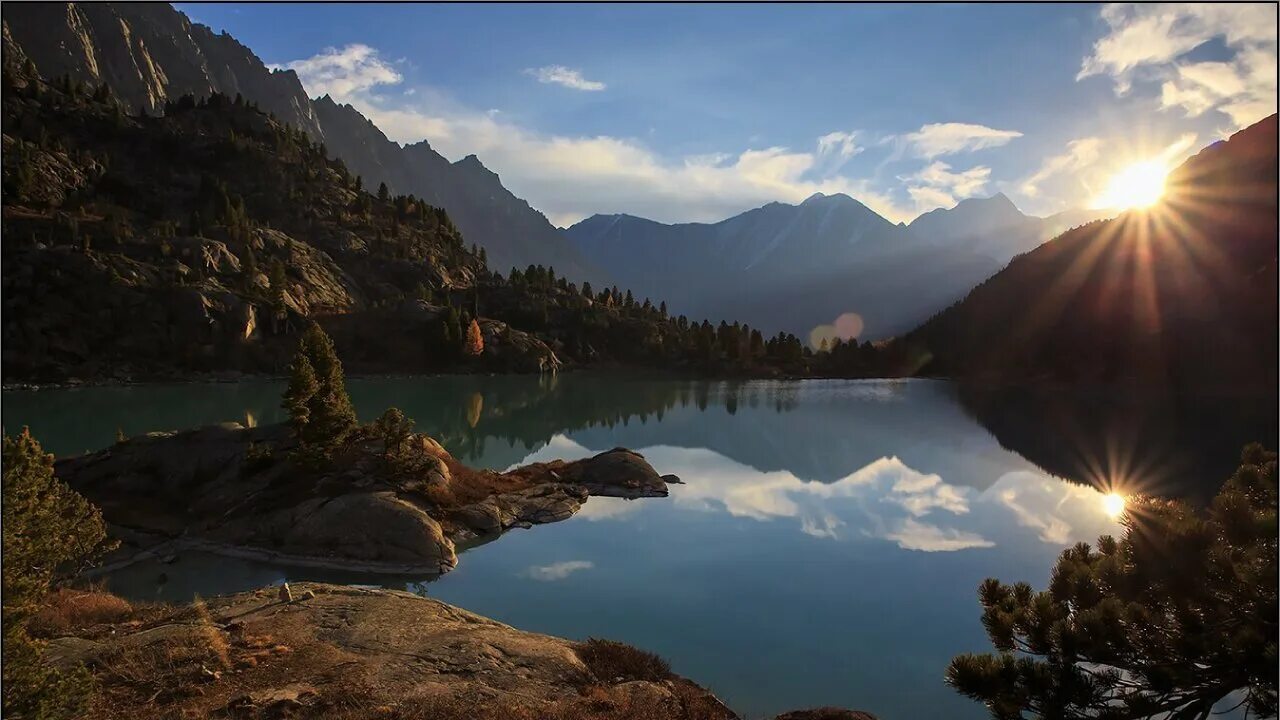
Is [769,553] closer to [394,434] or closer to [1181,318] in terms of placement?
[394,434]

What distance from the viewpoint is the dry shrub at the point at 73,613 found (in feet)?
53.7

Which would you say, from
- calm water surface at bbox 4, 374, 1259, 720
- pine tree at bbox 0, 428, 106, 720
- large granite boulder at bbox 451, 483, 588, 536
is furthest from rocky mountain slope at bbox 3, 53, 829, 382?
pine tree at bbox 0, 428, 106, 720

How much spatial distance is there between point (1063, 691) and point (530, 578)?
23144 millimetres

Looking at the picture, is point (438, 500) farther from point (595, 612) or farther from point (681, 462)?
point (681, 462)

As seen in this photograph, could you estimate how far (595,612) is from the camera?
25.7 metres

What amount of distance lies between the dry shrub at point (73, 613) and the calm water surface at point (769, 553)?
6614mm

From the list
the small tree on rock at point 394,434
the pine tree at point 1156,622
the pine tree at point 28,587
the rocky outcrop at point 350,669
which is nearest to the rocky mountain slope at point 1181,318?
the small tree on rock at point 394,434

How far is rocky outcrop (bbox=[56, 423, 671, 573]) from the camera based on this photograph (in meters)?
31.0

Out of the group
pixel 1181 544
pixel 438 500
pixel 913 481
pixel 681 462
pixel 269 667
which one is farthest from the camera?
pixel 681 462

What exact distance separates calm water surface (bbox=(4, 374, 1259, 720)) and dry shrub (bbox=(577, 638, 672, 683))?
87.5 inches

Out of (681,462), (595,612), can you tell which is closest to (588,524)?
(595,612)

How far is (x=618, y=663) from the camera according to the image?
1822 cm

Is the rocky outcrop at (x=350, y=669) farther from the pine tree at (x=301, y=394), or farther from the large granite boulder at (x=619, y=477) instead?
the large granite boulder at (x=619, y=477)

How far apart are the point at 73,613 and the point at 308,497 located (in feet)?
51.8
